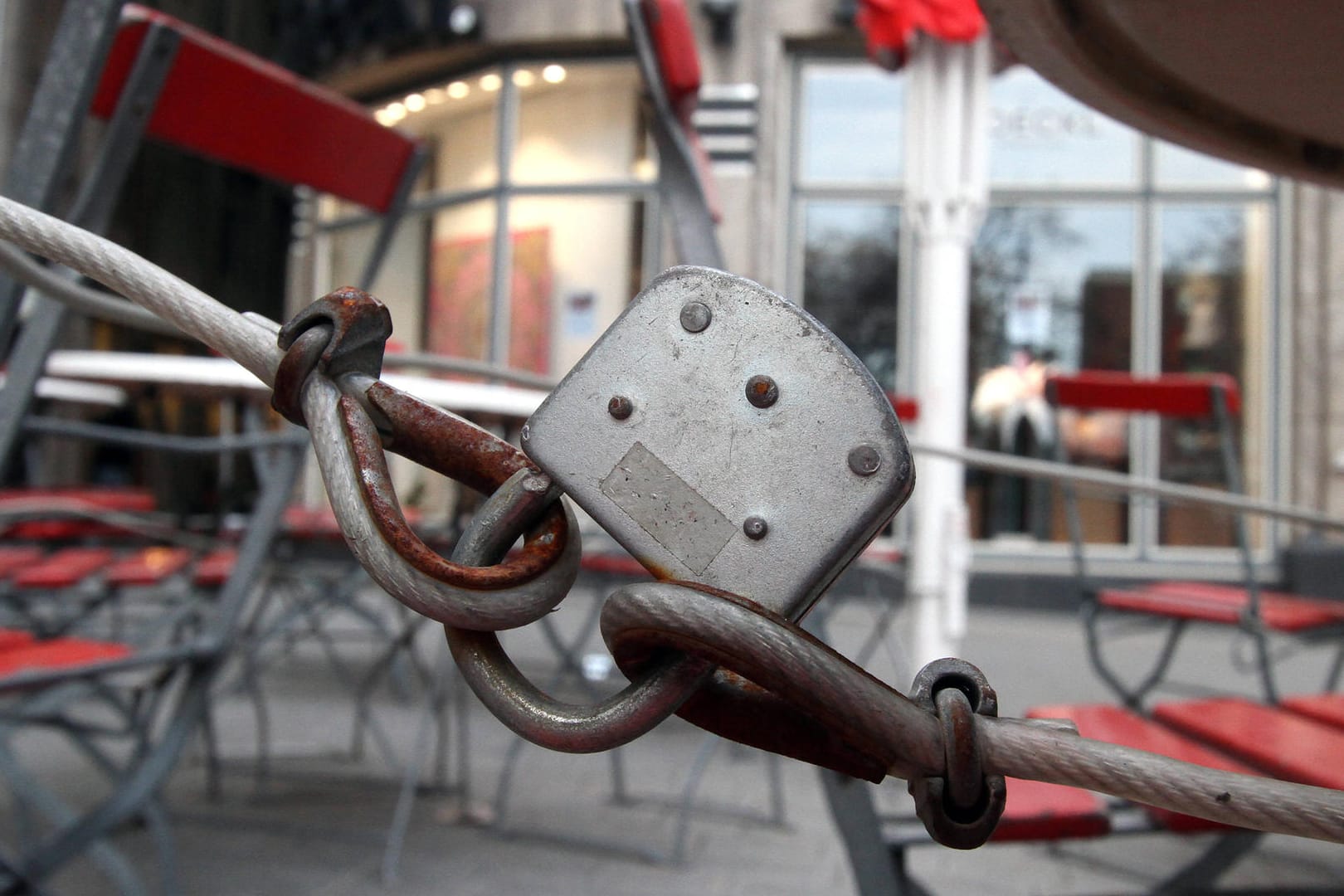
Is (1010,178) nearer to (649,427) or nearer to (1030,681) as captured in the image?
(1030,681)

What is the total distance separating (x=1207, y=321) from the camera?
28.2ft

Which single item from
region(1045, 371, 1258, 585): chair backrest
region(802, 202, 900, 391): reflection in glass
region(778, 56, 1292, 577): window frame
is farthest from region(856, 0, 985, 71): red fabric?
region(802, 202, 900, 391): reflection in glass

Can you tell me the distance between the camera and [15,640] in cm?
196

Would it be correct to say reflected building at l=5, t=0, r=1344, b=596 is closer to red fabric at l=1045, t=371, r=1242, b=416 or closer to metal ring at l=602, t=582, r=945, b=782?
red fabric at l=1045, t=371, r=1242, b=416

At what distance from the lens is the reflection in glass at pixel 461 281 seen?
994cm

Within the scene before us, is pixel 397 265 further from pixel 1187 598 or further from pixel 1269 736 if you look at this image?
pixel 1269 736

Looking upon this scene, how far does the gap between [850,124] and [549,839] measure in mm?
7612

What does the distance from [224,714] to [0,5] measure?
9405mm

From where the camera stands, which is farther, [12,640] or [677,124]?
[12,640]

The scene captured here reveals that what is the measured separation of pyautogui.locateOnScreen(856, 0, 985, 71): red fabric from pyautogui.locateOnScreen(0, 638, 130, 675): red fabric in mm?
2386

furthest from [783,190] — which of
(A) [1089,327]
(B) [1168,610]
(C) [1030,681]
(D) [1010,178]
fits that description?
(B) [1168,610]

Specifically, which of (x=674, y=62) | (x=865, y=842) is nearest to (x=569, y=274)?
(x=674, y=62)

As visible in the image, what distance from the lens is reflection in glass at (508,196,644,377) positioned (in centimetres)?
954

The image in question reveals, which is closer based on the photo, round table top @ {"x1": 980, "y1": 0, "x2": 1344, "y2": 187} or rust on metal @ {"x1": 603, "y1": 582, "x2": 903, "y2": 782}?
rust on metal @ {"x1": 603, "y1": 582, "x2": 903, "y2": 782}
